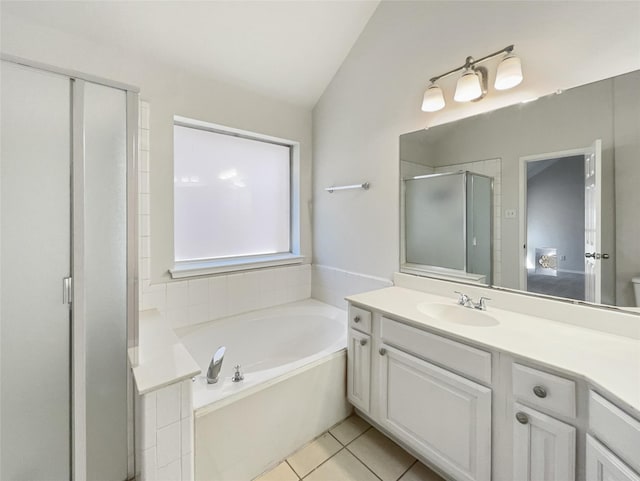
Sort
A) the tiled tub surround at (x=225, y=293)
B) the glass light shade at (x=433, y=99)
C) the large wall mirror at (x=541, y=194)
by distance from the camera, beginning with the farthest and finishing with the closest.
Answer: the tiled tub surround at (x=225, y=293)
the glass light shade at (x=433, y=99)
the large wall mirror at (x=541, y=194)

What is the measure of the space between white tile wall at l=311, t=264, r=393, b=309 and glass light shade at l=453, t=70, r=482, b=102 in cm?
126

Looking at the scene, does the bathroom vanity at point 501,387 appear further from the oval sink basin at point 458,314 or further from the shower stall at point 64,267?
the shower stall at point 64,267

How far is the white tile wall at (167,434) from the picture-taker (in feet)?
3.27

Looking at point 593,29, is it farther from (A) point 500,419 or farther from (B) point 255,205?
(B) point 255,205

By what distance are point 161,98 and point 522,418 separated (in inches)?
101

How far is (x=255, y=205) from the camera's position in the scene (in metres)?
2.50

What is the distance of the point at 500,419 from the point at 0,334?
6.02 ft

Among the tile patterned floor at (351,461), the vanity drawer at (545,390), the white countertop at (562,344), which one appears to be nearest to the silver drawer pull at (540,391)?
the vanity drawer at (545,390)

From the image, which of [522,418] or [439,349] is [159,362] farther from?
[522,418]

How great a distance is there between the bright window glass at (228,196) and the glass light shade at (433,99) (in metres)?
1.39

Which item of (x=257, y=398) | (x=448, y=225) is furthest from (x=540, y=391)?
(x=257, y=398)

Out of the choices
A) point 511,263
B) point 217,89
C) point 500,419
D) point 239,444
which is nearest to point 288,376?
point 239,444

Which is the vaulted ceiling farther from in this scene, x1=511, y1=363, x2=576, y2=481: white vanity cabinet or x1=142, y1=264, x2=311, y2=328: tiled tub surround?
x1=511, y1=363, x2=576, y2=481: white vanity cabinet

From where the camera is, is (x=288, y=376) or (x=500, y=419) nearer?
(x=500, y=419)
